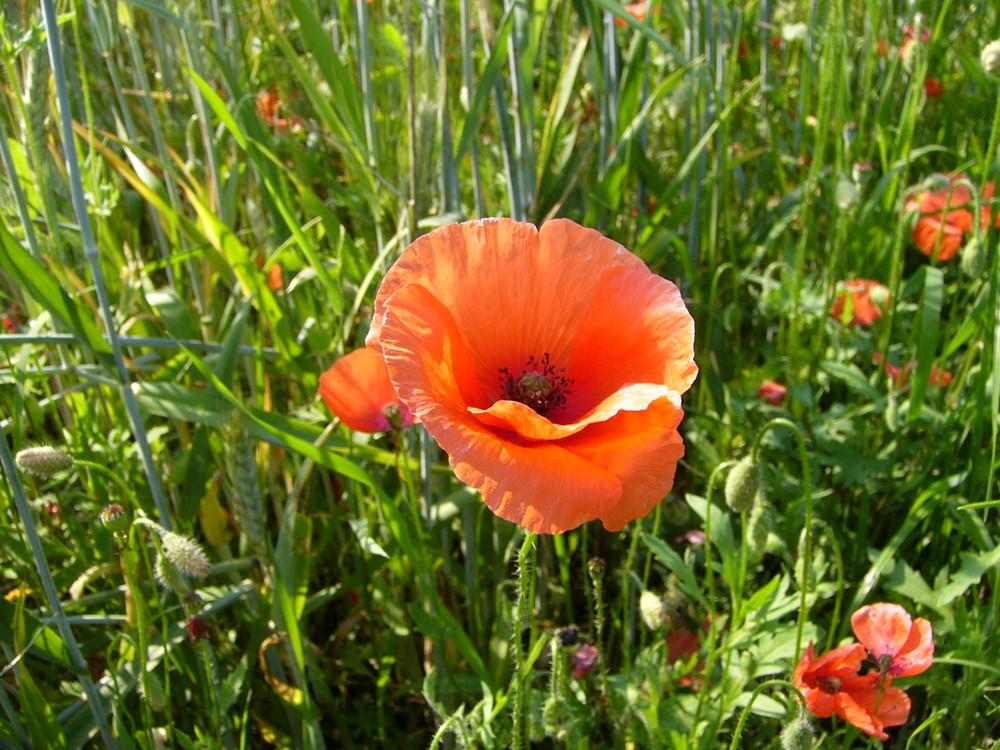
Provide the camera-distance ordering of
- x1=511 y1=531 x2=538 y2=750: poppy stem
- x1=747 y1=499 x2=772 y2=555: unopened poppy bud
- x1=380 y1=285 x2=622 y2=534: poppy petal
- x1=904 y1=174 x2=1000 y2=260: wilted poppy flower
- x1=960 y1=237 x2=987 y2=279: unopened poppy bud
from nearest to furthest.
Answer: x1=380 y1=285 x2=622 y2=534: poppy petal < x1=511 y1=531 x2=538 y2=750: poppy stem < x1=747 y1=499 x2=772 y2=555: unopened poppy bud < x1=960 y1=237 x2=987 y2=279: unopened poppy bud < x1=904 y1=174 x2=1000 y2=260: wilted poppy flower

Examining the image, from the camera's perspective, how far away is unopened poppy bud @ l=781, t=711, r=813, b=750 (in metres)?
1.01

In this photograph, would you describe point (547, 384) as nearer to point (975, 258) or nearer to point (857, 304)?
point (975, 258)

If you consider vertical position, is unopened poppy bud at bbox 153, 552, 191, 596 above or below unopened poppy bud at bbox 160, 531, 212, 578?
below

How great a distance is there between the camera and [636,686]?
49.3 inches

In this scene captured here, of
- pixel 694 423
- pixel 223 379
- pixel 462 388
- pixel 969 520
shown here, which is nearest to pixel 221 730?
pixel 223 379

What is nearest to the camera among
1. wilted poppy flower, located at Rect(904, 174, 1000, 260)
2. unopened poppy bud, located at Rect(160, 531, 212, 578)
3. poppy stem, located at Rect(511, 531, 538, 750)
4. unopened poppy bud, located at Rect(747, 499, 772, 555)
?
poppy stem, located at Rect(511, 531, 538, 750)

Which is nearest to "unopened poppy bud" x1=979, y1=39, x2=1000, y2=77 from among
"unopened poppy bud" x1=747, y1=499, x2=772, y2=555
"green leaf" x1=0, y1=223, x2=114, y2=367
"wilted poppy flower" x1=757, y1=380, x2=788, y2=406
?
"wilted poppy flower" x1=757, y1=380, x2=788, y2=406

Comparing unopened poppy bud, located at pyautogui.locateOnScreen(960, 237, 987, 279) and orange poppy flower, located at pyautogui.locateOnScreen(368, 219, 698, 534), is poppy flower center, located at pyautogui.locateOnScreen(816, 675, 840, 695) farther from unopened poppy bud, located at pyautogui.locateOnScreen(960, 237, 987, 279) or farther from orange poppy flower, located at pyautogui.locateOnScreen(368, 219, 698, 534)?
unopened poppy bud, located at pyautogui.locateOnScreen(960, 237, 987, 279)

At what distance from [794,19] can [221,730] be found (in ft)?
8.30

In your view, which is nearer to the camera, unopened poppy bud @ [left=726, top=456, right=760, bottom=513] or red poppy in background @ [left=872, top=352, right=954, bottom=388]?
unopened poppy bud @ [left=726, top=456, right=760, bottom=513]

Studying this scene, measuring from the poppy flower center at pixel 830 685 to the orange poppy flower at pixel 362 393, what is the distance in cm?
65

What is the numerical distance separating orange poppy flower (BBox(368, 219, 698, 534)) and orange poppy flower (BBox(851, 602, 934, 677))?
1.79 ft

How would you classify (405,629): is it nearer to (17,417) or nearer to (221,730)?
(221,730)

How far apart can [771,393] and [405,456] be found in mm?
880
